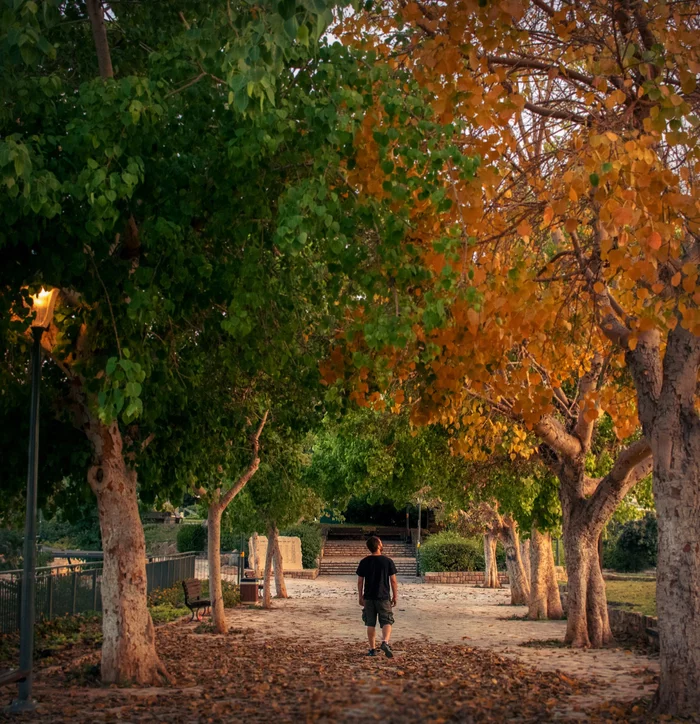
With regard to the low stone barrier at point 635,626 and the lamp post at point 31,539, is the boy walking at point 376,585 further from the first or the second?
the low stone barrier at point 635,626

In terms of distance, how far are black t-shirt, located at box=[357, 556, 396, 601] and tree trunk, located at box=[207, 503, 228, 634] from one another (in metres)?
6.64

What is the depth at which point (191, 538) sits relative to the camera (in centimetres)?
4162

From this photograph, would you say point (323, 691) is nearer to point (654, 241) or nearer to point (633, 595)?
point (654, 241)

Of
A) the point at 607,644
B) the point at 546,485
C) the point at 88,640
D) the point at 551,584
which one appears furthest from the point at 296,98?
the point at 551,584

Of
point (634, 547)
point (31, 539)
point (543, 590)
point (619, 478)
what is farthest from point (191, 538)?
point (31, 539)

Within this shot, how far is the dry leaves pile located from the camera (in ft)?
29.3

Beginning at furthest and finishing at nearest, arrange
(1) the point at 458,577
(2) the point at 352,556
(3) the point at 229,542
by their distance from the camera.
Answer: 1. (2) the point at 352,556
2. (3) the point at 229,542
3. (1) the point at 458,577

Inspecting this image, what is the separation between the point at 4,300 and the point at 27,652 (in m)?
3.42

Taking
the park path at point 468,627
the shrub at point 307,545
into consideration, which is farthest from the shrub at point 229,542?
the park path at point 468,627

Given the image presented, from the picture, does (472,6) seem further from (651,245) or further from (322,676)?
(322,676)

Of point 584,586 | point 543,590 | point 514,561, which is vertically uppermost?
point 584,586

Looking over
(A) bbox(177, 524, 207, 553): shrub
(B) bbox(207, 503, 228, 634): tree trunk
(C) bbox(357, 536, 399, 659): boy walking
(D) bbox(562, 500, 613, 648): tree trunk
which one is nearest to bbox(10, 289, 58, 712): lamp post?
(C) bbox(357, 536, 399, 659): boy walking

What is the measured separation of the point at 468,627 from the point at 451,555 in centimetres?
2483

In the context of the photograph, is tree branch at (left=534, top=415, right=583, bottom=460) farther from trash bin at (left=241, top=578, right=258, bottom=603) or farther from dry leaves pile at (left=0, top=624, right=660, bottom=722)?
trash bin at (left=241, top=578, right=258, bottom=603)
